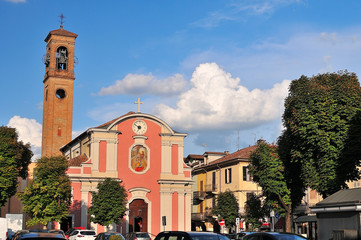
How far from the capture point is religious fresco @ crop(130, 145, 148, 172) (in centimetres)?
5934

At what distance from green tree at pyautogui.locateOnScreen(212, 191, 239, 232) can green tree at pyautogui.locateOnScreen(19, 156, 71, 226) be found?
1793 cm

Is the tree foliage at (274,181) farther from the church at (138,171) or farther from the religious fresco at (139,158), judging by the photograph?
the religious fresco at (139,158)

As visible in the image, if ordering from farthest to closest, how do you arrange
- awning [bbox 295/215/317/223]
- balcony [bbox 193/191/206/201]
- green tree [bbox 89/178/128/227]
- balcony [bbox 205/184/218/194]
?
balcony [bbox 193/191/206/201] < balcony [bbox 205/184/218/194] < green tree [bbox 89/178/128/227] < awning [bbox 295/215/317/223]

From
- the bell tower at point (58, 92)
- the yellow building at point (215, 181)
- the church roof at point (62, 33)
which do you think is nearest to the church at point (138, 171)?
the yellow building at point (215, 181)

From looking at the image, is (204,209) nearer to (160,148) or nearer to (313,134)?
(160,148)

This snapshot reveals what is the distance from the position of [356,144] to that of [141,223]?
30948 millimetres

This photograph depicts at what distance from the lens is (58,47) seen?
75.4 metres

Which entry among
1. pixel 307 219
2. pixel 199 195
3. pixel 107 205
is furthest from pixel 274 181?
pixel 199 195

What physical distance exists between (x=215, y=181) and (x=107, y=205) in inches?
926

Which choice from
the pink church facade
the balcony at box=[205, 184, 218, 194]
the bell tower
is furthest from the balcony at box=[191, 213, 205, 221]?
the bell tower

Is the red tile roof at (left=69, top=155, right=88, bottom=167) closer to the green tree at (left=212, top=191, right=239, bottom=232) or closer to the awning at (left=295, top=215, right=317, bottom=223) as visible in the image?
the green tree at (left=212, top=191, right=239, bottom=232)

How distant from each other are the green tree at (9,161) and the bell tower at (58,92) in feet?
59.2

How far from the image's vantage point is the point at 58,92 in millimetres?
74625

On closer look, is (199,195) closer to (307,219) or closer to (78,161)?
(78,161)
